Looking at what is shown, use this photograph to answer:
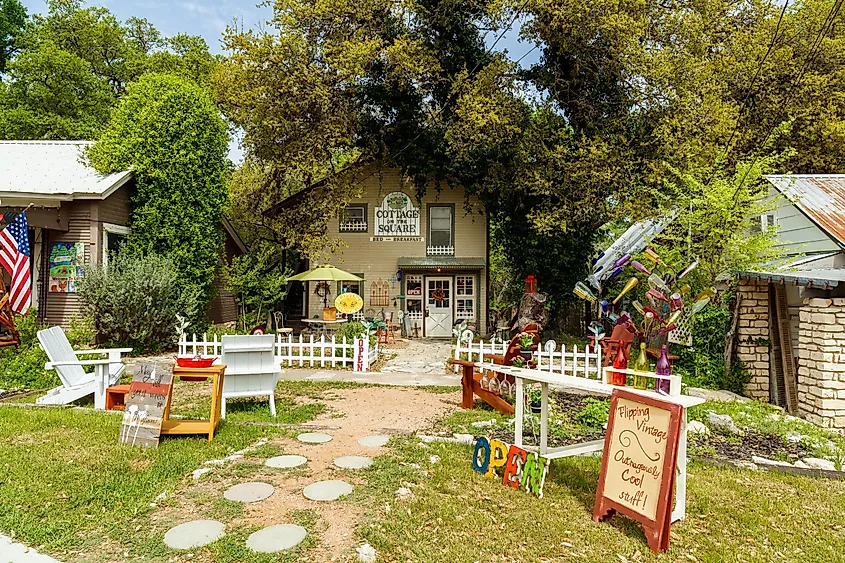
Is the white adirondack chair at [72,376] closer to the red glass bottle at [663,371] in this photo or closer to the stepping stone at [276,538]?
the stepping stone at [276,538]

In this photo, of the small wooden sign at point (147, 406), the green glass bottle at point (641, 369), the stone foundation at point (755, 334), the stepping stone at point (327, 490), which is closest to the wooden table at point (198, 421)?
the small wooden sign at point (147, 406)

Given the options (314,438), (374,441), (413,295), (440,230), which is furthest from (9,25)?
(374,441)

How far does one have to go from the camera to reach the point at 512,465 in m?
4.75

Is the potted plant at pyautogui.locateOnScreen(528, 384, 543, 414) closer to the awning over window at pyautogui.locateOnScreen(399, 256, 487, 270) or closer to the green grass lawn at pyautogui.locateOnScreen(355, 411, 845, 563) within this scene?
the green grass lawn at pyautogui.locateOnScreen(355, 411, 845, 563)

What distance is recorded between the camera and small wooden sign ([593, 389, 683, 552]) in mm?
3691

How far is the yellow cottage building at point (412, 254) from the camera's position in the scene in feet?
59.3

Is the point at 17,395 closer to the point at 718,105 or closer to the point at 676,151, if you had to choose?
the point at 676,151

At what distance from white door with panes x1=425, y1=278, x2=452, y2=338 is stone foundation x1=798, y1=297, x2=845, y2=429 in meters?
11.2

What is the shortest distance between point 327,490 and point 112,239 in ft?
37.1

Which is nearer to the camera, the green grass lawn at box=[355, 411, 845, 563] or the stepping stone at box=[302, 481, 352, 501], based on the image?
the green grass lawn at box=[355, 411, 845, 563]

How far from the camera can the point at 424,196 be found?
60.1ft

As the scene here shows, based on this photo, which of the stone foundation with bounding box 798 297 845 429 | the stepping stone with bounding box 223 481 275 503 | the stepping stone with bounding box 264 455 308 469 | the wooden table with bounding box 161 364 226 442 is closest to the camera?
the stepping stone with bounding box 223 481 275 503

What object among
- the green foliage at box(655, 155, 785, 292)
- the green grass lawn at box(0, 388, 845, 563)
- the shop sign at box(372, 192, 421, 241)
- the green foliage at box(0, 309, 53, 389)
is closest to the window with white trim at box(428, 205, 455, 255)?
the shop sign at box(372, 192, 421, 241)

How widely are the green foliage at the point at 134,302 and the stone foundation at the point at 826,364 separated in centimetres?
1227
